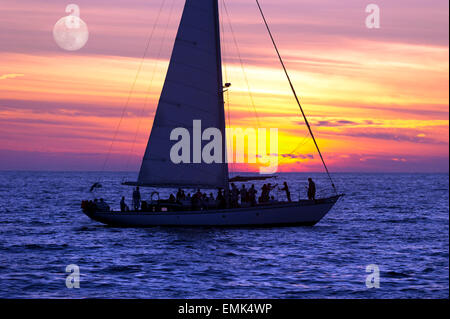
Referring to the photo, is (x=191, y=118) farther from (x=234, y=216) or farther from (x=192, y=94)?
(x=234, y=216)

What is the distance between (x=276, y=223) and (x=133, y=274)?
16.1m

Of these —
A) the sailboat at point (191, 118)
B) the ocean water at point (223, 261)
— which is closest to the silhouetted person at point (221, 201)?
the sailboat at point (191, 118)

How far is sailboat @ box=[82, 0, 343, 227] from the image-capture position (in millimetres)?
40812

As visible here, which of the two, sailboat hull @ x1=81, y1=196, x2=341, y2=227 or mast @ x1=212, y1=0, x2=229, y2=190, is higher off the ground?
mast @ x1=212, y1=0, x2=229, y2=190

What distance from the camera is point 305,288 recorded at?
932 inches

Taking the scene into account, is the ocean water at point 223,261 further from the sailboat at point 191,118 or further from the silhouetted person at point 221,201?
the silhouetted person at point 221,201

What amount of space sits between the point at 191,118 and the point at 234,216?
7.39 m

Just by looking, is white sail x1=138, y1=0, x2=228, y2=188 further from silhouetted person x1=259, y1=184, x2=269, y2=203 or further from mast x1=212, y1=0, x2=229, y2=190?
silhouetted person x1=259, y1=184, x2=269, y2=203

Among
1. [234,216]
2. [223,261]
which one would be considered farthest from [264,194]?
[223,261]

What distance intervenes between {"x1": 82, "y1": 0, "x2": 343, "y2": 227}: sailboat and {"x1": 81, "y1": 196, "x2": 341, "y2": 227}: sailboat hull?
7 centimetres

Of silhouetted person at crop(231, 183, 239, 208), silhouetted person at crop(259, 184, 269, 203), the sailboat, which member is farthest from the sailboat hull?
silhouetted person at crop(259, 184, 269, 203)

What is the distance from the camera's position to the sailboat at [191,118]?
40.8 m
